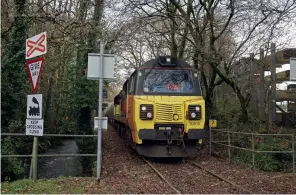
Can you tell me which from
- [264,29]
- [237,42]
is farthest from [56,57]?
[264,29]

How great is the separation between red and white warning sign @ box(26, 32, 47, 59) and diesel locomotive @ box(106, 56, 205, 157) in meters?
4.47

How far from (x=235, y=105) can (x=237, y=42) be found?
234 inches

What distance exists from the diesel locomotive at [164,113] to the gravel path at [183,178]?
0.61 metres

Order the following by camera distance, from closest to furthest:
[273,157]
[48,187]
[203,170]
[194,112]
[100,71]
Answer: [48,187]
[100,71]
[203,170]
[194,112]
[273,157]

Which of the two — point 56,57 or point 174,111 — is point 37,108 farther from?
point 56,57

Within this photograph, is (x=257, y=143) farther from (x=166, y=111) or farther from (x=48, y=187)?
(x=48, y=187)

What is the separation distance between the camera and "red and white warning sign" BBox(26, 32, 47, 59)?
313 inches

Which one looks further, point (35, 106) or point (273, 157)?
point (273, 157)

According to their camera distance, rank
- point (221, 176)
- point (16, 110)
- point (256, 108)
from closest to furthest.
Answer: point (221, 176) < point (16, 110) < point (256, 108)

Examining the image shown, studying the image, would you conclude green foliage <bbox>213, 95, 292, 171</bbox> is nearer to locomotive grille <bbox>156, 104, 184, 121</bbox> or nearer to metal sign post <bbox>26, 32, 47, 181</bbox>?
locomotive grille <bbox>156, 104, 184, 121</bbox>

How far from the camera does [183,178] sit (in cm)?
976

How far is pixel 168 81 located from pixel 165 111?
1.26 meters

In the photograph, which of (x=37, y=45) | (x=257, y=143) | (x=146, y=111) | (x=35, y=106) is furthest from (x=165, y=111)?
(x=37, y=45)

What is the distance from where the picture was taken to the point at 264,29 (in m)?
15.2
